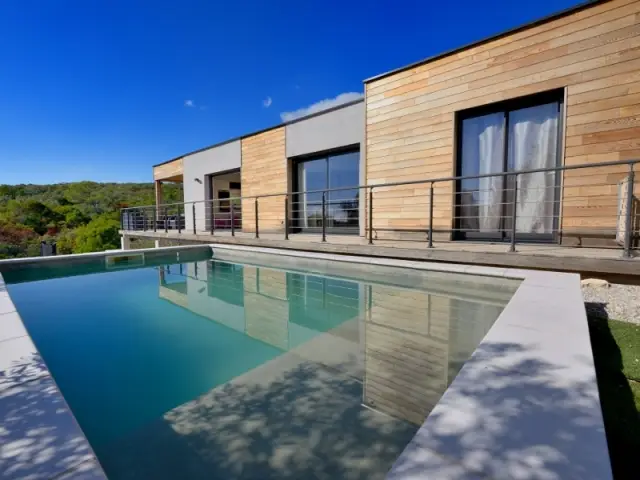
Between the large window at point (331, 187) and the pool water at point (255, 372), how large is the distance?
10.4 ft

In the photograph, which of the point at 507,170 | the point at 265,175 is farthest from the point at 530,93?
the point at 265,175

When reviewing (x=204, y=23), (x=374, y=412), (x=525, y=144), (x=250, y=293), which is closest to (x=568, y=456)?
(x=374, y=412)

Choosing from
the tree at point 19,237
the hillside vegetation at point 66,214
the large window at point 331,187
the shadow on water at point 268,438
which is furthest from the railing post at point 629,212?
the tree at point 19,237

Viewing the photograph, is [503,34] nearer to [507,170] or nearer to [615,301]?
[507,170]

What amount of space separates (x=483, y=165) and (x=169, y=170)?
10.3 meters

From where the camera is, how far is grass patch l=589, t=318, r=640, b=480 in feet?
3.88

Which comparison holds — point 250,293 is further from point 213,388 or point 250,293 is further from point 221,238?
point 221,238

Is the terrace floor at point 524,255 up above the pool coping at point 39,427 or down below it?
above

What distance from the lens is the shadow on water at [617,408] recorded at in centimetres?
115

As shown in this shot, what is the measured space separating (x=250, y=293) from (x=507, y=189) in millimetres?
3520

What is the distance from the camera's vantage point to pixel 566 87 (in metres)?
3.93

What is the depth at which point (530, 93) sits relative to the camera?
Result: 13.8ft

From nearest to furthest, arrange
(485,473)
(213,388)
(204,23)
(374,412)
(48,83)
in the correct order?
(485,473) → (374,412) → (213,388) → (204,23) → (48,83)

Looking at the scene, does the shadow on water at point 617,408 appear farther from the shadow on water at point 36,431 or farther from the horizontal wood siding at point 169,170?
the horizontal wood siding at point 169,170
